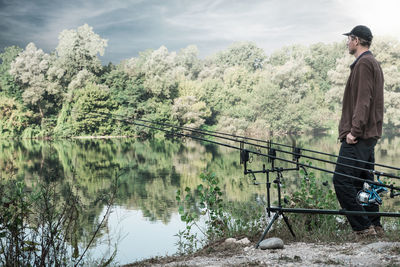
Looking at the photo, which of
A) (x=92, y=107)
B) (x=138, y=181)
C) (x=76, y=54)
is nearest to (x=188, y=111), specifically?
(x=92, y=107)

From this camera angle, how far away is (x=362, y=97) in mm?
3500

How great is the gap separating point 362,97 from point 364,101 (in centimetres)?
4

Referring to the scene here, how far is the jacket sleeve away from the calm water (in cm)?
188

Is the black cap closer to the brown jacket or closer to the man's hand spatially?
the brown jacket

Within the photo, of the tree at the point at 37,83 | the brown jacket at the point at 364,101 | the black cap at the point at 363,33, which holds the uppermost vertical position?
the tree at the point at 37,83

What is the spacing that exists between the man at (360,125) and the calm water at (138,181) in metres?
1.82

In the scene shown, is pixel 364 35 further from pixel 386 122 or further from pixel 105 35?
pixel 105 35

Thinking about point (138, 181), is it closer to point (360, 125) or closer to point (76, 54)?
point (360, 125)

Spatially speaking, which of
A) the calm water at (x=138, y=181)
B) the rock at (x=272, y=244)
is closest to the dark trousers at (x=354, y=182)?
the rock at (x=272, y=244)

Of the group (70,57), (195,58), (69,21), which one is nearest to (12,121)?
(70,57)

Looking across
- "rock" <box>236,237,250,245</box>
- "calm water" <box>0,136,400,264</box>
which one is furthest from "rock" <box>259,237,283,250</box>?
"calm water" <box>0,136,400,264</box>

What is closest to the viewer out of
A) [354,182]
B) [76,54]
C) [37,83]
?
[354,182]

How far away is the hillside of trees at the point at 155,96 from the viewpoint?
1273 inches

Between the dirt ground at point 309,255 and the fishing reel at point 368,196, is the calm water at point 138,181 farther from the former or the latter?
the fishing reel at point 368,196
